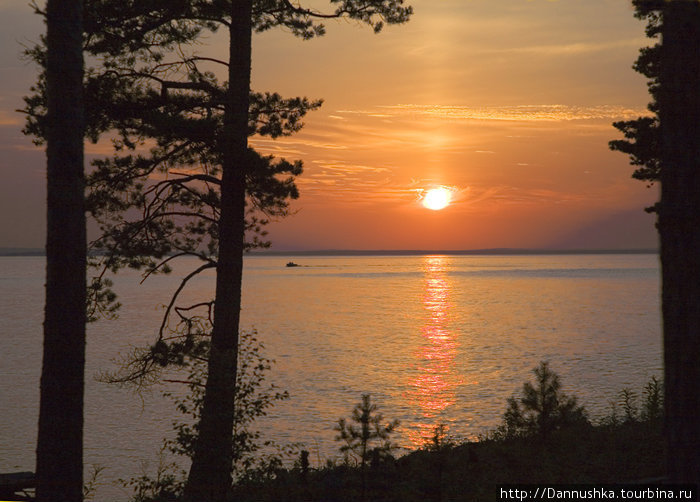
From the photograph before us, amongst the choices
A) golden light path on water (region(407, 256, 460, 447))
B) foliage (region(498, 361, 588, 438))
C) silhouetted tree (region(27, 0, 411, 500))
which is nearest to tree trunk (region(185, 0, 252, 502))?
silhouetted tree (region(27, 0, 411, 500))

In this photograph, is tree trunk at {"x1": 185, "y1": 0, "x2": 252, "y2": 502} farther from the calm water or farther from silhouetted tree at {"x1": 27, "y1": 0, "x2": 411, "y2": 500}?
the calm water

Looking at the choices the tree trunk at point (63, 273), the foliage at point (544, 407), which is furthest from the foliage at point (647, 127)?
the tree trunk at point (63, 273)

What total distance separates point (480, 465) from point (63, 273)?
7367 mm

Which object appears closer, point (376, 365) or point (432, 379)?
point (432, 379)

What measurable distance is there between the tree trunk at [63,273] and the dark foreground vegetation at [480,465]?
10.6 feet

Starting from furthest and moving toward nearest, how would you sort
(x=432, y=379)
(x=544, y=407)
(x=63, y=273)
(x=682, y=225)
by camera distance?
(x=432, y=379)
(x=544, y=407)
(x=63, y=273)
(x=682, y=225)

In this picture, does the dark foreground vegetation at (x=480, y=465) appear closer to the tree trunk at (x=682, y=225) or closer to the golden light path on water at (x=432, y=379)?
the tree trunk at (x=682, y=225)

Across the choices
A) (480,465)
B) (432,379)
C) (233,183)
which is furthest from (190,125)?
(432,379)

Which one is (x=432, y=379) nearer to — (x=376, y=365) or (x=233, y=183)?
(x=376, y=365)

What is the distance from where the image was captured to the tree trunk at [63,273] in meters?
7.21

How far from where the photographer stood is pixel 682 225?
5734mm

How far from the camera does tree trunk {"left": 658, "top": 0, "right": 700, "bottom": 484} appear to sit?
571 centimetres

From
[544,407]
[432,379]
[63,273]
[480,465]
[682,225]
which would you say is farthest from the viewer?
[432,379]

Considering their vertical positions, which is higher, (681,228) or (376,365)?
(681,228)
